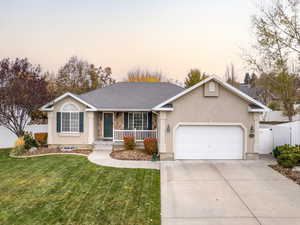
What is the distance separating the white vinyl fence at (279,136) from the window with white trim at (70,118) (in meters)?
12.6

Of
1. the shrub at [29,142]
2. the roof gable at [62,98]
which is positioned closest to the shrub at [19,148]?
the shrub at [29,142]

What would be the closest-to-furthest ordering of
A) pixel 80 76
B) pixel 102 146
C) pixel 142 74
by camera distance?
1. pixel 102 146
2. pixel 80 76
3. pixel 142 74

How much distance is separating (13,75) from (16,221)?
11602 mm

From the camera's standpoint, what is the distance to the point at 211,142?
11.8 meters

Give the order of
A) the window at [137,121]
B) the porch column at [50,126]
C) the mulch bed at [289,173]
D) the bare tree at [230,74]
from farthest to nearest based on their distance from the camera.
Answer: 1. the bare tree at [230,74]
2. the window at [137,121]
3. the porch column at [50,126]
4. the mulch bed at [289,173]

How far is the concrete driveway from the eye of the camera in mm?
5316

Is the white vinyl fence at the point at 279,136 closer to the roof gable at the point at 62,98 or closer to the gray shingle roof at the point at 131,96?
the gray shingle roof at the point at 131,96

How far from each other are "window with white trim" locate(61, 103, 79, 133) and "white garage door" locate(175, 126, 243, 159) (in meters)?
7.56

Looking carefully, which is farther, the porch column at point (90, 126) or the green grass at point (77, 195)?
the porch column at point (90, 126)

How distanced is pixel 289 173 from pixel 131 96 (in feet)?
38.9

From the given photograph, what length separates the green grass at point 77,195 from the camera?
539 centimetres

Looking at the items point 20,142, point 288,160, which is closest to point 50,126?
point 20,142

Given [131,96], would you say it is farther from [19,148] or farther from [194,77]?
[194,77]

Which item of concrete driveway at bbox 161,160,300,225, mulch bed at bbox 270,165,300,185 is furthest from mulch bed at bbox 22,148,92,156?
mulch bed at bbox 270,165,300,185
